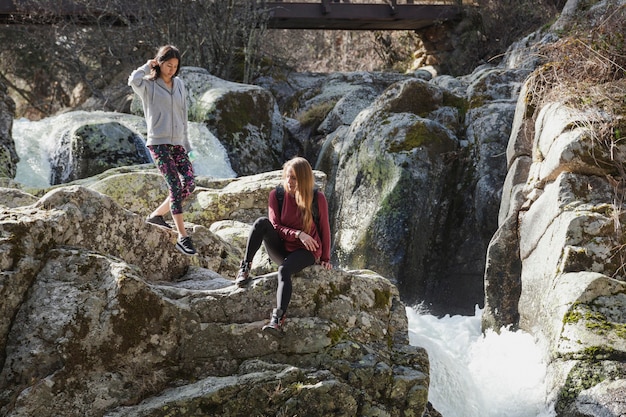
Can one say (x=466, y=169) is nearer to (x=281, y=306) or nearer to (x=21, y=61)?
(x=281, y=306)

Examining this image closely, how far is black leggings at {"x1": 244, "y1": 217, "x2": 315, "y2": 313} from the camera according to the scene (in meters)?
4.95

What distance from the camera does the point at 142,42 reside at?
18.1 meters

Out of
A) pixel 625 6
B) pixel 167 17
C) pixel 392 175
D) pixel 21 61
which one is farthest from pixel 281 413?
pixel 21 61

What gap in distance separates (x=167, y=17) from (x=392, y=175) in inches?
360

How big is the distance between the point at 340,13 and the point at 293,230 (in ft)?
46.4

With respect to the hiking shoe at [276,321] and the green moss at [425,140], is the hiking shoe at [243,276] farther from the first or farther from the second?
the green moss at [425,140]

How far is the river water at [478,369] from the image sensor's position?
655 cm

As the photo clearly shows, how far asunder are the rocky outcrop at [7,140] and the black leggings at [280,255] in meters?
6.87

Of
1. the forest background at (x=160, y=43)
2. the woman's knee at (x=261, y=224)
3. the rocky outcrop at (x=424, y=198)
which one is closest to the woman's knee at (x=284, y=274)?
the woman's knee at (x=261, y=224)

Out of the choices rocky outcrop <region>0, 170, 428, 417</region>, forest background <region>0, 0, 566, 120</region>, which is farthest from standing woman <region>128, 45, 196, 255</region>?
forest background <region>0, 0, 566, 120</region>

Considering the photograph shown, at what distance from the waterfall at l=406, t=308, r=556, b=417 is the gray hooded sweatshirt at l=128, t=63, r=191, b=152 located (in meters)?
2.70

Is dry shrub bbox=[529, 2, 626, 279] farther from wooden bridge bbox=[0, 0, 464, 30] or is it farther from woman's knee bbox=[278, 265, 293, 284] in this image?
wooden bridge bbox=[0, 0, 464, 30]

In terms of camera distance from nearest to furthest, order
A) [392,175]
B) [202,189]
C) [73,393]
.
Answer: [73,393] < [202,189] < [392,175]

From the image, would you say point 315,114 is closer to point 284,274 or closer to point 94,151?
point 94,151
